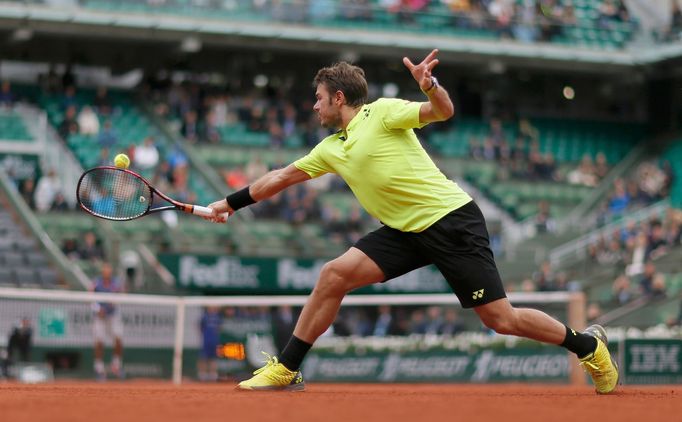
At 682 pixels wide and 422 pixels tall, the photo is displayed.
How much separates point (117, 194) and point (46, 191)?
1369 cm

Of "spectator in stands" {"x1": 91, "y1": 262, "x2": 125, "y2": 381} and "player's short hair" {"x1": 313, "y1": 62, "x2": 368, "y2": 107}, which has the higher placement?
"player's short hair" {"x1": 313, "y1": 62, "x2": 368, "y2": 107}

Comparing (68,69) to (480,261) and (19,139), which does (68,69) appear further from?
(480,261)

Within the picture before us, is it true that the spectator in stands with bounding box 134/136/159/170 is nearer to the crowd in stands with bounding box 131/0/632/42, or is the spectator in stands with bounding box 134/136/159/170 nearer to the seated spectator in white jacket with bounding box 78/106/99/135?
the seated spectator in white jacket with bounding box 78/106/99/135

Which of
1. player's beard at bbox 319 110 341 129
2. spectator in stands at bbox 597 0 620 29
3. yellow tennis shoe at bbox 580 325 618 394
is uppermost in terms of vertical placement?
player's beard at bbox 319 110 341 129

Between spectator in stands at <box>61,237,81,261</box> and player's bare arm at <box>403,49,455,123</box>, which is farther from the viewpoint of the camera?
spectator in stands at <box>61,237,81,261</box>

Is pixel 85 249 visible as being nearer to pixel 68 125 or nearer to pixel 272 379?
pixel 68 125

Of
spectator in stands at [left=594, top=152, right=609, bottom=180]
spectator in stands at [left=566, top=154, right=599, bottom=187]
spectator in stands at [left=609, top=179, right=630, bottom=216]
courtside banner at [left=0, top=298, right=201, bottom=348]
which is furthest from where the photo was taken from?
spectator in stands at [left=594, top=152, right=609, bottom=180]

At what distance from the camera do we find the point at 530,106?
33.2 meters

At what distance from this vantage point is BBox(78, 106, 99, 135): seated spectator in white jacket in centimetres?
2548

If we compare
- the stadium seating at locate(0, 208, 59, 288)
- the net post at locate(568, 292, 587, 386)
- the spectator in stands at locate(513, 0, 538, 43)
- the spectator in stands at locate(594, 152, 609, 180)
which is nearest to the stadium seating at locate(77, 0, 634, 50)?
the spectator in stands at locate(513, 0, 538, 43)

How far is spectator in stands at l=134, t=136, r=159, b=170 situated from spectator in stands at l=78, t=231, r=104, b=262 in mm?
2743

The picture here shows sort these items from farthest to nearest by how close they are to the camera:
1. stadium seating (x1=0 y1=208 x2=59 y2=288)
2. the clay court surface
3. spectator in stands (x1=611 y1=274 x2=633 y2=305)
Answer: spectator in stands (x1=611 y1=274 x2=633 y2=305), stadium seating (x1=0 y1=208 x2=59 y2=288), the clay court surface

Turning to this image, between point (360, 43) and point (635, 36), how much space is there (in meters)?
7.54

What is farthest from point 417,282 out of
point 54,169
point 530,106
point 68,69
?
point 530,106
